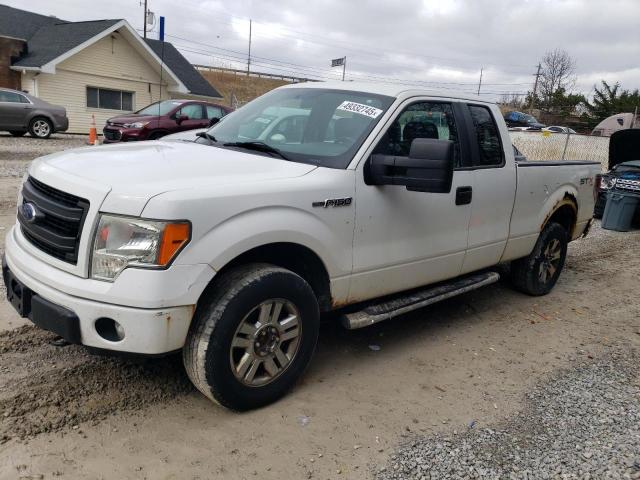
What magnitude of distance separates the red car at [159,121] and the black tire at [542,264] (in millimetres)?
10636

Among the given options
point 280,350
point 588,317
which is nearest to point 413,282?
point 280,350

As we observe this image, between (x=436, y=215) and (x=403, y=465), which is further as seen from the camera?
(x=436, y=215)

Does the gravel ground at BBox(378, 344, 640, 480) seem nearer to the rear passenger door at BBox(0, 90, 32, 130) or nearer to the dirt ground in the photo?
the dirt ground

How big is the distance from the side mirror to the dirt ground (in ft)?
4.47

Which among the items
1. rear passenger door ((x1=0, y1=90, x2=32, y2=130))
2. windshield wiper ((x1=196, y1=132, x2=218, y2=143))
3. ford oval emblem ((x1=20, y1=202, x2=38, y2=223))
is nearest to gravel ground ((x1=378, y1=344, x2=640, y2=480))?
ford oval emblem ((x1=20, y1=202, x2=38, y2=223))

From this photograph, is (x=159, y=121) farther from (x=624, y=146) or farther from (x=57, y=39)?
(x=57, y=39)

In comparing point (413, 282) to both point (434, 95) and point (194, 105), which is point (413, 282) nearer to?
point (434, 95)

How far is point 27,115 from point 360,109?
1660cm

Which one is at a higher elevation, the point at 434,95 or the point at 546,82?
the point at 546,82

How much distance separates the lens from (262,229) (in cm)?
A: 297

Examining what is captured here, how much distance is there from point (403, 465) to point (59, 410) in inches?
74.0

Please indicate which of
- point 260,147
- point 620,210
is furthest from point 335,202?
point 620,210

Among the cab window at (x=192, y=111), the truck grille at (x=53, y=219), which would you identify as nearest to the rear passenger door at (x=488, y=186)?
the truck grille at (x=53, y=219)

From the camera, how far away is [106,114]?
83.7 ft
